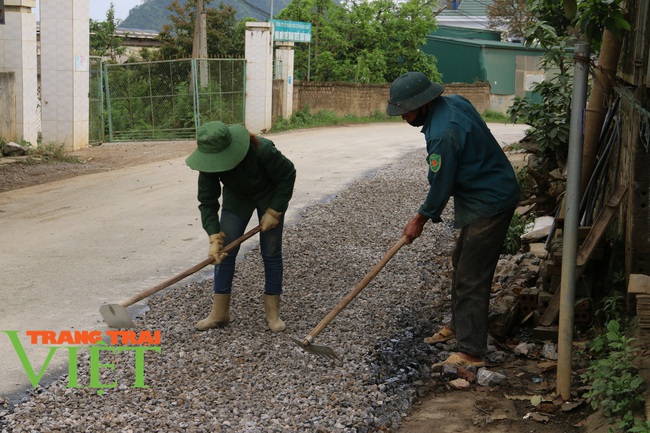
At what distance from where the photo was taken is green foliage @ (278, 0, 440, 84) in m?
32.9

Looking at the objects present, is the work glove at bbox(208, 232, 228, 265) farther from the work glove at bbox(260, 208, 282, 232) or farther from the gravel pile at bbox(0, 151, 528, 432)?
the gravel pile at bbox(0, 151, 528, 432)

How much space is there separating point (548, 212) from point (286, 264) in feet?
9.94

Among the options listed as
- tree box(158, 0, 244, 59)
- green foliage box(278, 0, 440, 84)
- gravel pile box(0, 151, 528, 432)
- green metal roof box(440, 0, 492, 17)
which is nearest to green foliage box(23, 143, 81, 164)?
gravel pile box(0, 151, 528, 432)

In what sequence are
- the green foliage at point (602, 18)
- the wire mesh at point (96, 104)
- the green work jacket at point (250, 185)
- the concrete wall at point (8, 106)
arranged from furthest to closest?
the wire mesh at point (96, 104) → the concrete wall at point (8, 106) → the green work jacket at point (250, 185) → the green foliage at point (602, 18)

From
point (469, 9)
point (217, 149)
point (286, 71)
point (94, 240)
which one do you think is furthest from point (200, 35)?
point (469, 9)

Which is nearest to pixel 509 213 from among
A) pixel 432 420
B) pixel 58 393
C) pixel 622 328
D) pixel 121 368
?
pixel 622 328

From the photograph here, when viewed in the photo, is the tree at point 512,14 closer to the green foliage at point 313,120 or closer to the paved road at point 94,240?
the green foliage at point 313,120

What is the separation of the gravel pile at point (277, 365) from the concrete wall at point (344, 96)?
64.0ft

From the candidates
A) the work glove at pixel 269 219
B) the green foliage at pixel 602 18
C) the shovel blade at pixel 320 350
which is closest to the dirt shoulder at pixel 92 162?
the work glove at pixel 269 219

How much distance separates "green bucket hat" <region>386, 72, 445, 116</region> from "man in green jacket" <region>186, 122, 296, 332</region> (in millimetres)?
962

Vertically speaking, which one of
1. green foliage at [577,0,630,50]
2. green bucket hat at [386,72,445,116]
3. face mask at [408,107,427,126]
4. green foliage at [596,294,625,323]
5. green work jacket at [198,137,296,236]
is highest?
green foliage at [577,0,630,50]

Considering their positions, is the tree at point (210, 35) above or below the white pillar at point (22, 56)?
above

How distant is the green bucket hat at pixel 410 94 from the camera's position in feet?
16.9

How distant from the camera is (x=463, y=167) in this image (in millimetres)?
5145
